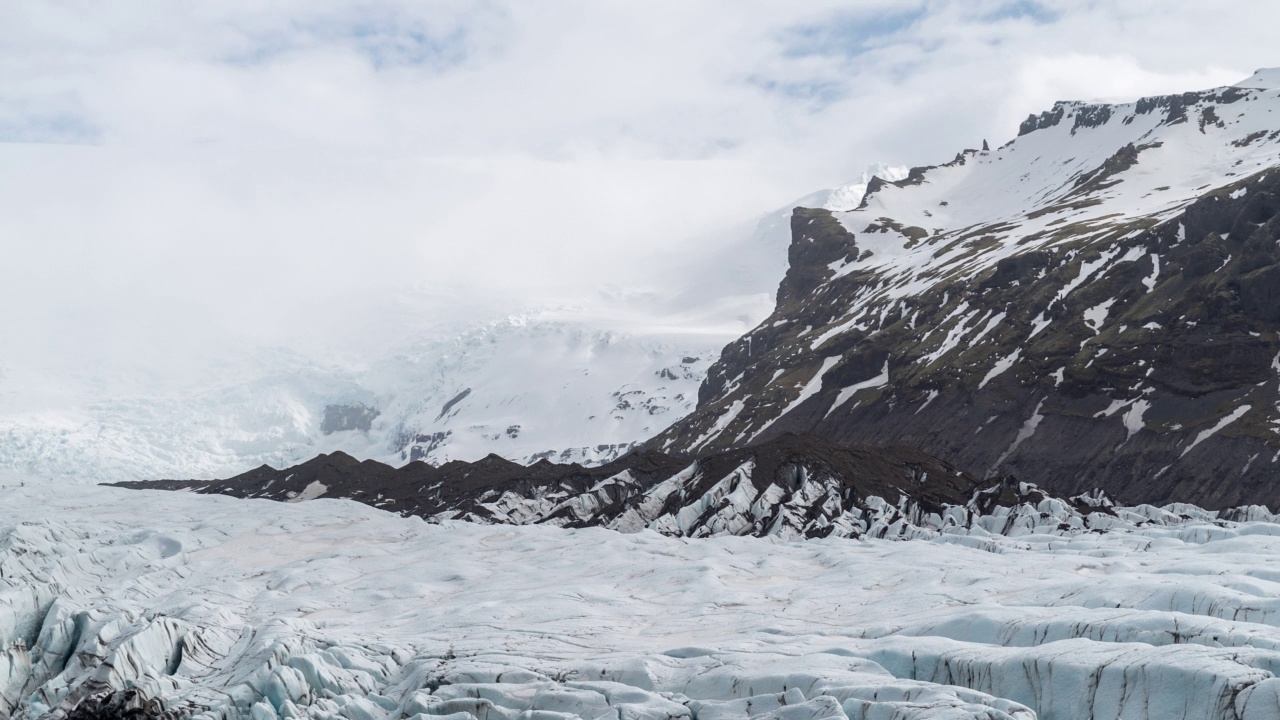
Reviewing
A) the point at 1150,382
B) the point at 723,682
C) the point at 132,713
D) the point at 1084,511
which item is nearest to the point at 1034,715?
the point at 723,682

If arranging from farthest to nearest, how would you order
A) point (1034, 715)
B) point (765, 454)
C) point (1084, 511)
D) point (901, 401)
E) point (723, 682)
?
point (901, 401) < point (765, 454) < point (1084, 511) < point (723, 682) < point (1034, 715)

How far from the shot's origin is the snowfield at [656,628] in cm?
4856

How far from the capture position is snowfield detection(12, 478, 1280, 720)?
4856 centimetres

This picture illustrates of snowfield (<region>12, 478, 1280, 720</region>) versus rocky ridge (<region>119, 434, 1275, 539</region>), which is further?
rocky ridge (<region>119, 434, 1275, 539</region>)

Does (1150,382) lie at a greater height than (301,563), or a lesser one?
greater

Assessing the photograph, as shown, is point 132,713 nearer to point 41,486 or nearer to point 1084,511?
point 1084,511

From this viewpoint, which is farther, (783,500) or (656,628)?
(783,500)

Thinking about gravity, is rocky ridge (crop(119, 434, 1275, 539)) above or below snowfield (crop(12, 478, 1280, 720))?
above

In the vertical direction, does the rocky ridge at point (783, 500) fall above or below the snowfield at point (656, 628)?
above

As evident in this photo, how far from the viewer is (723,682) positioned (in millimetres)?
53094

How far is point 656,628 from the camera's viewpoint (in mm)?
70188

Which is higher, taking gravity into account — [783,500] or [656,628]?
[783,500]

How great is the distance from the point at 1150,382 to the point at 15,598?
141m

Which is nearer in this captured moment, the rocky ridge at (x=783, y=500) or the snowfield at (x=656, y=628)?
the snowfield at (x=656, y=628)
